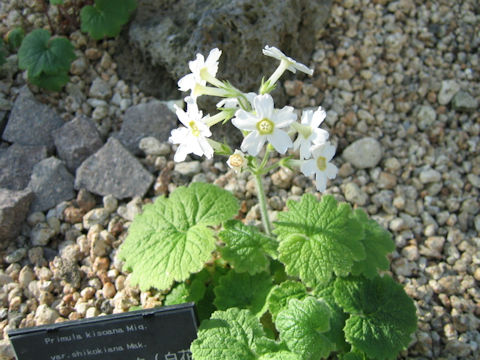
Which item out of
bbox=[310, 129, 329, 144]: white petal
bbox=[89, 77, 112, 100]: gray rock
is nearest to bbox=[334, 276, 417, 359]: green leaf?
bbox=[310, 129, 329, 144]: white petal

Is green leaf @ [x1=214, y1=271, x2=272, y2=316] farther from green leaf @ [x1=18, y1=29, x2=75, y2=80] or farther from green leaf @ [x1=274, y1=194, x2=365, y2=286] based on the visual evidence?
→ green leaf @ [x1=18, y1=29, x2=75, y2=80]

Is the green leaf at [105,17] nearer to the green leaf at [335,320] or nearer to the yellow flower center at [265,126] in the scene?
the yellow flower center at [265,126]

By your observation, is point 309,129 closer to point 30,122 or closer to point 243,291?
point 243,291

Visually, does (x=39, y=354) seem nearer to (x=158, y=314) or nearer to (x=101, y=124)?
(x=158, y=314)

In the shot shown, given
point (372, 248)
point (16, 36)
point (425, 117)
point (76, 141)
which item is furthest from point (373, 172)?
point (16, 36)

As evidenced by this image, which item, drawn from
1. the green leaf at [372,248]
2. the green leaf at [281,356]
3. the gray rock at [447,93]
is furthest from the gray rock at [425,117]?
the green leaf at [281,356]

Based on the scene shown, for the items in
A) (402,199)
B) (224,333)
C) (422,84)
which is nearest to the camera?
(224,333)

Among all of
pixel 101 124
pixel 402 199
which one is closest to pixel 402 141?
pixel 402 199
